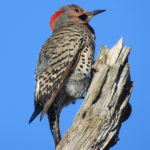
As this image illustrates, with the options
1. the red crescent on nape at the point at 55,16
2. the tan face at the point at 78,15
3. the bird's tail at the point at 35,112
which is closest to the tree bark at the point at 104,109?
the bird's tail at the point at 35,112

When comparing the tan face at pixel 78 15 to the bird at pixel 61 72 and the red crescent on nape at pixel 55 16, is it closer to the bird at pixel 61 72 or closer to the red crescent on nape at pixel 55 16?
the red crescent on nape at pixel 55 16

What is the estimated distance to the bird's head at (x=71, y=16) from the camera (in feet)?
28.3

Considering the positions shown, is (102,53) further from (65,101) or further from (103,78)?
(65,101)

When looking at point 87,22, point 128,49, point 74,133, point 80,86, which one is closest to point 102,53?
point 128,49

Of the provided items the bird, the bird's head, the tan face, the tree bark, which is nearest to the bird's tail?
the bird

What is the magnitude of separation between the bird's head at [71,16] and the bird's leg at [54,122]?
2538 millimetres

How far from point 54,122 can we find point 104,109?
4.63ft

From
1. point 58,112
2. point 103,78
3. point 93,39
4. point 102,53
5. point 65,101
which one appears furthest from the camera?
point 93,39

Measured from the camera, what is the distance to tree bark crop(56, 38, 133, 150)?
204 inches

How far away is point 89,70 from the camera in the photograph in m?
6.79

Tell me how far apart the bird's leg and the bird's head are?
254 cm

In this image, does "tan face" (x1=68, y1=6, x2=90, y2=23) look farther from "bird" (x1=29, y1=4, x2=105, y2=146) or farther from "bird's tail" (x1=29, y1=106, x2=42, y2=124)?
"bird's tail" (x1=29, y1=106, x2=42, y2=124)

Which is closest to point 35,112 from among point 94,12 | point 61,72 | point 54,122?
point 54,122

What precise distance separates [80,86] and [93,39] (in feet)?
3.95
